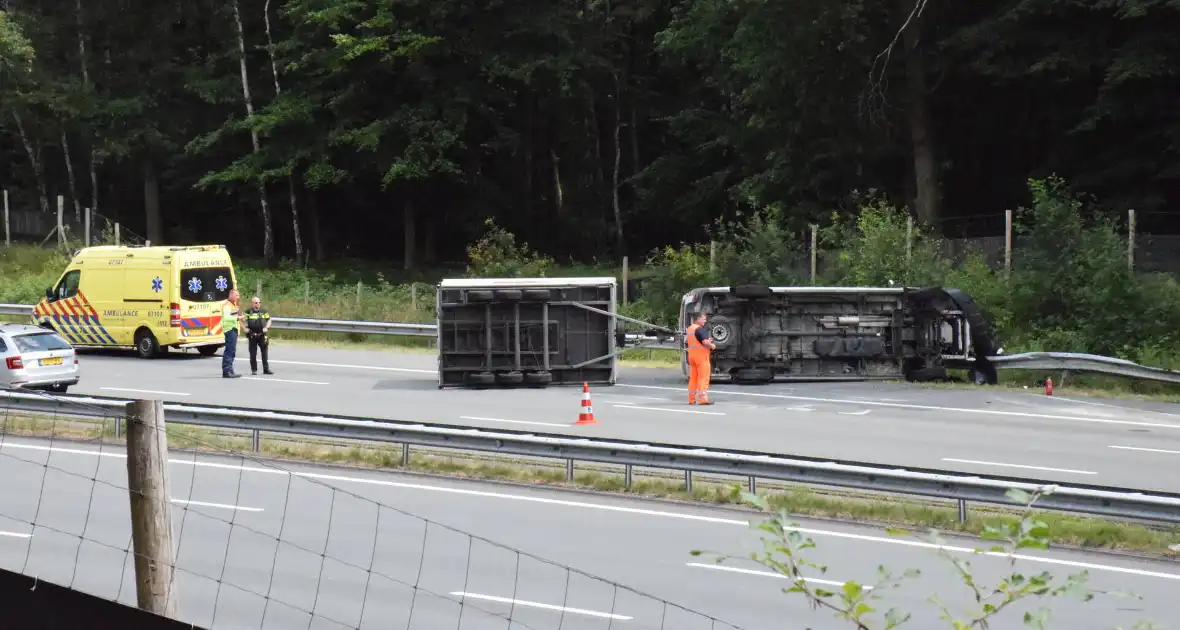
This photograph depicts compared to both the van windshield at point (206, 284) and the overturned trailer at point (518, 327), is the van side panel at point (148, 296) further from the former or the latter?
the overturned trailer at point (518, 327)

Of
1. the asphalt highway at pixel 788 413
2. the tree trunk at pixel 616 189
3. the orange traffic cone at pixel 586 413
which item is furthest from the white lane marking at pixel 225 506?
the tree trunk at pixel 616 189

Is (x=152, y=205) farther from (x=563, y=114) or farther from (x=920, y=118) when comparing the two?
(x=920, y=118)

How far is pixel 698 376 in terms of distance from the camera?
23547 mm

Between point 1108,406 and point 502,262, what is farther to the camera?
point 502,262

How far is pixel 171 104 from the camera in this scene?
6281 cm

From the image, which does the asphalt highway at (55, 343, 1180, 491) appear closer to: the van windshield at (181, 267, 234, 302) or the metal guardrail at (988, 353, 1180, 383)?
the metal guardrail at (988, 353, 1180, 383)

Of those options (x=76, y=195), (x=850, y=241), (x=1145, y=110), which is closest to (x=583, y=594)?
(x=850, y=241)

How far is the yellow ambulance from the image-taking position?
100 feet

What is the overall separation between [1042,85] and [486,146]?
22.7m

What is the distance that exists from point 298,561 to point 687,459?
4.60 m

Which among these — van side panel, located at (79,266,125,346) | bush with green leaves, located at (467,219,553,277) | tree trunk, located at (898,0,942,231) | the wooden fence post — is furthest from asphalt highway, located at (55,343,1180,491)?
tree trunk, located at (898,0,942,231)

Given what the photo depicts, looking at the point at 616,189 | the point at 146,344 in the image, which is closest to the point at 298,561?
the point at 146,344

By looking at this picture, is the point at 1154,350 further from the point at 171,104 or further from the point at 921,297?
the point at 171,104

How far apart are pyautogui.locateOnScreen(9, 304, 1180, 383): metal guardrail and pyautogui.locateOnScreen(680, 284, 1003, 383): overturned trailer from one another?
0.63 m
